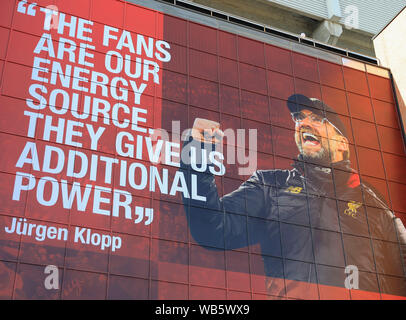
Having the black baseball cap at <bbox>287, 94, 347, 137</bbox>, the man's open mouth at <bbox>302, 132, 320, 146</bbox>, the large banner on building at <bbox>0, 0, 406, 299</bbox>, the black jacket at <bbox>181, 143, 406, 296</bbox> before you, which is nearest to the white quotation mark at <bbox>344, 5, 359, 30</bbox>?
the large banner on building at <bbox>0, 0, 406, 299</bbox>

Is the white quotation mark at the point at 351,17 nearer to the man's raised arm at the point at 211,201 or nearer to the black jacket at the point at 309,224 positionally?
the black jacket at the point at 309,224


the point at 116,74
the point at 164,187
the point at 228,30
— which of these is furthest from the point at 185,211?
the point at 228,30

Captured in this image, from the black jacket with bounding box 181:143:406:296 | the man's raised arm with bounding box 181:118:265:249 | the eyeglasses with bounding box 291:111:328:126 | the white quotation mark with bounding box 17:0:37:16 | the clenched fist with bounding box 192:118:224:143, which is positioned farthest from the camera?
the eyeglasses with bounding box 291:111:328:126

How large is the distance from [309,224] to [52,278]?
8526 mm

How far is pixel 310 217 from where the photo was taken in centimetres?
2069

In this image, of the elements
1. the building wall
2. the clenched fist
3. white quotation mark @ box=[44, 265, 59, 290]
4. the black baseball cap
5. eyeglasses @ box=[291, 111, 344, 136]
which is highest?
the building wall

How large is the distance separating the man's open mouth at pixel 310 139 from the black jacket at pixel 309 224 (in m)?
0.94

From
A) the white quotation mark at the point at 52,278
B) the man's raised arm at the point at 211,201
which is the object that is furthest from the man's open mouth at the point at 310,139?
the white quotation mark at the point at 52,278

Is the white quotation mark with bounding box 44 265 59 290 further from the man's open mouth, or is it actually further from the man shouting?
the man's open mouth

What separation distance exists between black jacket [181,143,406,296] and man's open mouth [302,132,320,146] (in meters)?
0.94

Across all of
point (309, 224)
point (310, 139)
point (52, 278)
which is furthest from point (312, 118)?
point (52, 278)

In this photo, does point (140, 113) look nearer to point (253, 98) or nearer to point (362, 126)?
point (253, 98)

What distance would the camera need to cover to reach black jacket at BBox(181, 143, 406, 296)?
19156 millimetres

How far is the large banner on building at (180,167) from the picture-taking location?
1705 cm
